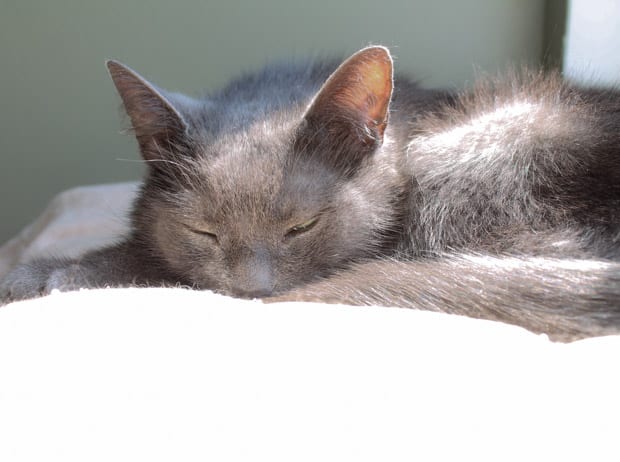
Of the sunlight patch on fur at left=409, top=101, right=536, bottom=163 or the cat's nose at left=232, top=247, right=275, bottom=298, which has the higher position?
the sunlight patch on fur at left=409, top=101, right=536, bottom=163

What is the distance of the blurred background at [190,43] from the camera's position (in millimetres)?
2883

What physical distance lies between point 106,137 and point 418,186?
2037 mm

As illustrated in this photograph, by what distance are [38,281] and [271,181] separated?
609mm

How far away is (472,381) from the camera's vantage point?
75 centimetres

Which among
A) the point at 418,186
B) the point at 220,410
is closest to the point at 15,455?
the point at 220,410

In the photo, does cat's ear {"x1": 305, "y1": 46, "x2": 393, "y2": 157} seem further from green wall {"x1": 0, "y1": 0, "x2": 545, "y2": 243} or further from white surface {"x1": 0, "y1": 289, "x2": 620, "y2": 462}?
green wall {"x1": 0, "y1": 0, "x2": 545, "y2": 243}

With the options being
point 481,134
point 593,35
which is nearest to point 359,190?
point 481,134

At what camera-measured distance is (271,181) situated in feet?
4.52

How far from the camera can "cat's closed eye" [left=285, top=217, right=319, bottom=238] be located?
1.38 metres

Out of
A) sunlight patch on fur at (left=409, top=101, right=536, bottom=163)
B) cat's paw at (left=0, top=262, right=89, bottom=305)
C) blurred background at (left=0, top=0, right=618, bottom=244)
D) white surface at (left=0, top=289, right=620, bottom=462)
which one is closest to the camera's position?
white surface at (left=0, top=289, right=620, bottom=462)

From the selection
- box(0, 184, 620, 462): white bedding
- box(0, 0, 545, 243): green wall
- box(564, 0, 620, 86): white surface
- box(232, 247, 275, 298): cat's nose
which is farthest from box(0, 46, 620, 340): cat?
box(0, 0, 545, 243): green wall

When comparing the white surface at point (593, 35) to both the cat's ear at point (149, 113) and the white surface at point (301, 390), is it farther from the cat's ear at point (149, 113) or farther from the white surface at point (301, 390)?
the white surface at point (301, 390)

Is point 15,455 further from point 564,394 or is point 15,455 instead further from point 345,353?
point 564,394

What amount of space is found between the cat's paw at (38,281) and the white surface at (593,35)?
6.37 ft
